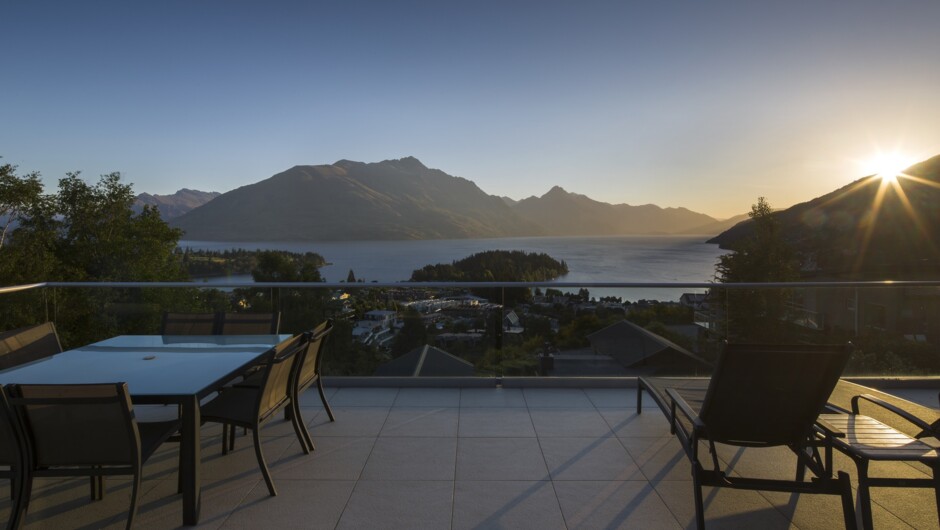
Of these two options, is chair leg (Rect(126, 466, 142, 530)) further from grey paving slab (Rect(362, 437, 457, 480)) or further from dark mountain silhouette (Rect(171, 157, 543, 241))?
dark mountain silhouette (Rect(171, 157, 543, 241))

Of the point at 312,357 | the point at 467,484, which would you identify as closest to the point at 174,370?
the point at 312,357

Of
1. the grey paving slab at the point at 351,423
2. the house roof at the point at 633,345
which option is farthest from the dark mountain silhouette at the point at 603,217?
the grey paving slab at the point at 351,423

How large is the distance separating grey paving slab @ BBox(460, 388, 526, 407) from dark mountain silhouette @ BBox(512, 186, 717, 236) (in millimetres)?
27982

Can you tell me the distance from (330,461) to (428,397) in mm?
1586

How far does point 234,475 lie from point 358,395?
1816 millimetres

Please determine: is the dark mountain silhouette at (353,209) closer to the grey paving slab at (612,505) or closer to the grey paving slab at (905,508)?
the grey paving slab at (612,505)

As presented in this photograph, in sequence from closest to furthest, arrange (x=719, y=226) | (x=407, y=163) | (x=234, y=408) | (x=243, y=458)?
(x=234, y=408) → (x=243, y=458) → (x=719, y=226) → (x=407, y=163)

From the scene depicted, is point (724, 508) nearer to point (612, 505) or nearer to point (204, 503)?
point (612, 505)

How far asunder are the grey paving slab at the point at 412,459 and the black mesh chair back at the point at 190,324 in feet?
5.52

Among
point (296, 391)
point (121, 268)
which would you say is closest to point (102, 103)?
point (121, 268)

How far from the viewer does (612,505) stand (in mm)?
2740

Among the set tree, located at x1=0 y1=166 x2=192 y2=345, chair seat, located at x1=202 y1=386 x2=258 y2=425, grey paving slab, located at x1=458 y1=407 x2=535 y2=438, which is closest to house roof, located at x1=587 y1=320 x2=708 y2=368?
grey paving slab, located at x1=458 y1=407 x2=535 y2=438

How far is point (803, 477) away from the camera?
2.97 m

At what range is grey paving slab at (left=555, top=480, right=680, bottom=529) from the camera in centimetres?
256
